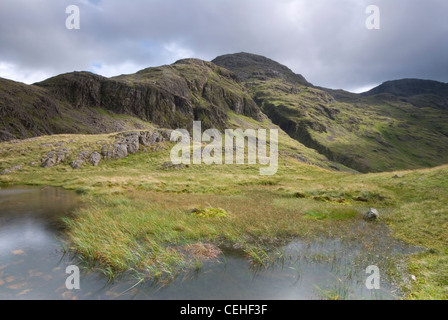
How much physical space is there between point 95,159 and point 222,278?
2333 inches

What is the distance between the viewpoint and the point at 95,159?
6006cm

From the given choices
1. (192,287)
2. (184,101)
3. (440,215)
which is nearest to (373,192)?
(440,215)

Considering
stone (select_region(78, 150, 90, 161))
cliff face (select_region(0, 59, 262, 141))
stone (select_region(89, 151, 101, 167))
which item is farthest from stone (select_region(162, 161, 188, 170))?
cliff face (select_region(0, 59, 262, 141))

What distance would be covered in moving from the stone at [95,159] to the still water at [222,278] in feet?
157

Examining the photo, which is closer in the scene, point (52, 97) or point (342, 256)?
point (342, 256)

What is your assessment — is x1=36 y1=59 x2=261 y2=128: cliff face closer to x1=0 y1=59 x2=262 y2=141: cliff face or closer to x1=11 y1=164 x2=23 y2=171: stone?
x1=0 y1=59 x2=262 y2=141: cliff face

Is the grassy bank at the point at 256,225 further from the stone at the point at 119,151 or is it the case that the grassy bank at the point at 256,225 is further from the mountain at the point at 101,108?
the mountain at the point at 101,108

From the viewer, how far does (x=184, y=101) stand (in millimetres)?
187375

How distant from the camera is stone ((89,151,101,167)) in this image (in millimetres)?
59031
